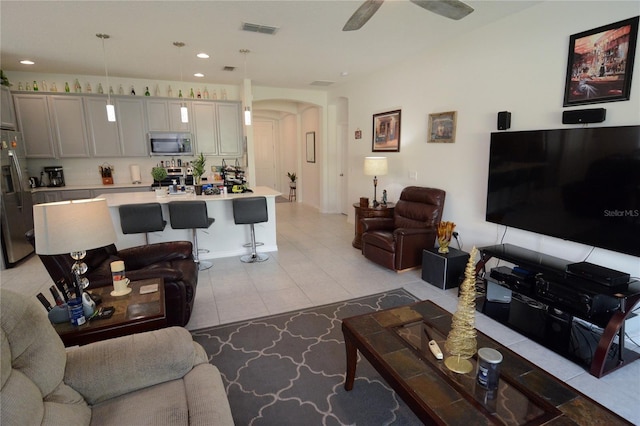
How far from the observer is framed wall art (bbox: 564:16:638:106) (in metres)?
2.54

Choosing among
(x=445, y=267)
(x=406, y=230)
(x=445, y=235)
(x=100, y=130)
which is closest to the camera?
(x=445, y=267)

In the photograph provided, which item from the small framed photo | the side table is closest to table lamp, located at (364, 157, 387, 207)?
the side table

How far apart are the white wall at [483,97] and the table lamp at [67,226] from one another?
373 centimetres

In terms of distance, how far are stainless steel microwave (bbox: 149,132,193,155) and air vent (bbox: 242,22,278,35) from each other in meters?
3.36

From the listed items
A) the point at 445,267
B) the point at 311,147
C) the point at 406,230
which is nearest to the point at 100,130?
the point at 311,147

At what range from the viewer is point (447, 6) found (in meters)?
2.43

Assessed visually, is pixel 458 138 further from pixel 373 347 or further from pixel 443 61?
pixel 373 347

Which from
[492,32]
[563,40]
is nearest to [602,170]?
[563,40]

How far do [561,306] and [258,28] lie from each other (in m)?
3.97

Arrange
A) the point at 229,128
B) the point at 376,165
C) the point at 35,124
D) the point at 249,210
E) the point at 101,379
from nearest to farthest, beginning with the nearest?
the point at 101,379, the point at 249,210, the point at 376,165, the point at 35,124, the point at 229,128

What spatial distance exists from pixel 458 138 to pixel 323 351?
10.1ft

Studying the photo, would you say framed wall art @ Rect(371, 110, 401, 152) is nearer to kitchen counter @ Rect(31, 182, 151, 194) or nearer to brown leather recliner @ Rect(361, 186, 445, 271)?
brown leather recliner @ Rect(361, 186, 445, 271)

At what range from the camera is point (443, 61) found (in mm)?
4250

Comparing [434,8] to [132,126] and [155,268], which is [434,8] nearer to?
[155,268]
